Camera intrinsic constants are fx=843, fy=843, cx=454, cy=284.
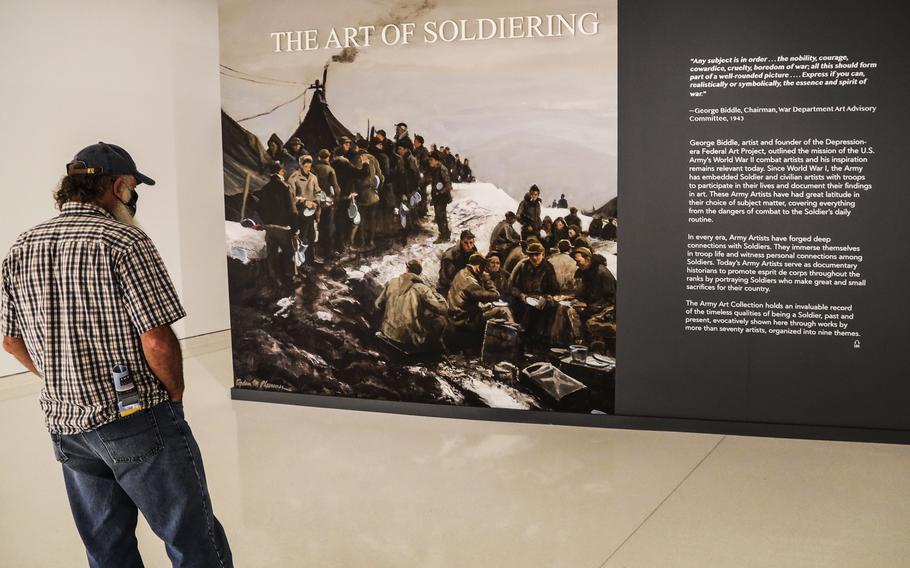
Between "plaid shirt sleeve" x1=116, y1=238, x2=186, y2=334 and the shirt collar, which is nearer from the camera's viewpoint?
"plaid shirt sleeve" x1=116, y1=238, x2=186, y2=334

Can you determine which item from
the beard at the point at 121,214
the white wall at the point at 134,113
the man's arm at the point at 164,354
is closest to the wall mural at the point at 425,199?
the white wall at the point at 134,113

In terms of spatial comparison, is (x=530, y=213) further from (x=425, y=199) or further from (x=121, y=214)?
(x=121, y=214)

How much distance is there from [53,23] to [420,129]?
11.0 feet

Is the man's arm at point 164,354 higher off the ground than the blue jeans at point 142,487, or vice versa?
the man's arm at point 164,354

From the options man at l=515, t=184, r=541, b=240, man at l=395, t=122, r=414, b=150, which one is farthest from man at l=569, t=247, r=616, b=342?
man at l=395, t=122, r=414, b=150

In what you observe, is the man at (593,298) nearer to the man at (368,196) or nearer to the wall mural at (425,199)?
the wall mural at (425,199)

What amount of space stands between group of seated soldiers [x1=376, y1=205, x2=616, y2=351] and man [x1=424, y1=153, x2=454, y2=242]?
0.13m

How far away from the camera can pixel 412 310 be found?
5113mm

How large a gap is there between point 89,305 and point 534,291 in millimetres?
3011

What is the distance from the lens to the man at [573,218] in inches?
187

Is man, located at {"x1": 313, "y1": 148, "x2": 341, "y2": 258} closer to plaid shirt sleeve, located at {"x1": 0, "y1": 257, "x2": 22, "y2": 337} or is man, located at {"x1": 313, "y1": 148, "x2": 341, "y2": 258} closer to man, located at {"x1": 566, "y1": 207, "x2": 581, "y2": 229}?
man, located at {"x1": 566, "y1": 207, "x2": 581, "y2": 229}

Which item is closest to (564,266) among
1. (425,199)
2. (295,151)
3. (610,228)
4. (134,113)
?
(610,228)

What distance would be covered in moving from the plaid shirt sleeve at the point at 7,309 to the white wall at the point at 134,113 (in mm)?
4180

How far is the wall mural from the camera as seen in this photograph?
4754 mm
